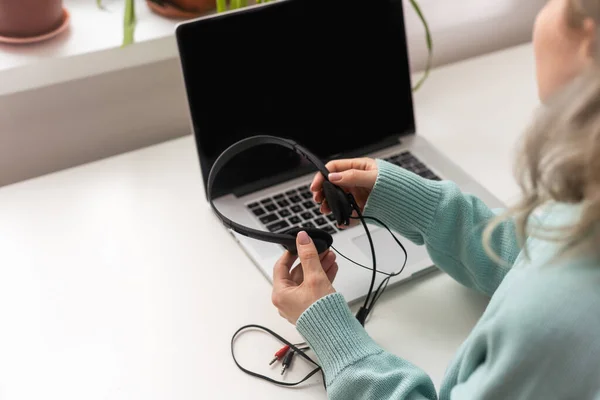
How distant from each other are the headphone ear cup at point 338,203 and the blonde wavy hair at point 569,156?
0.77ft

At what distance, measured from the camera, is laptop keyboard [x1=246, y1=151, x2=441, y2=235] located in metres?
0.83

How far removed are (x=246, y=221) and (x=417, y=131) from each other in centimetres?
34

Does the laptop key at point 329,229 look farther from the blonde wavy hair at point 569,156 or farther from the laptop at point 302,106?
the blonde wavy hair at point 569,156

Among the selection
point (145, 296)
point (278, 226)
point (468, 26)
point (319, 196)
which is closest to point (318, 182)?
point (319, 196)

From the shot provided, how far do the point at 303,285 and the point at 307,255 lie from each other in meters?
0.03

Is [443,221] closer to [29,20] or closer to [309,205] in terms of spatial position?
[309,205]

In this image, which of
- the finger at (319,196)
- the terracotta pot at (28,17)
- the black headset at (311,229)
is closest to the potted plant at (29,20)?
the terracotta pot at (28,17)

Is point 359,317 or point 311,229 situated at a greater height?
point 311,229

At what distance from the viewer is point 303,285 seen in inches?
26.1

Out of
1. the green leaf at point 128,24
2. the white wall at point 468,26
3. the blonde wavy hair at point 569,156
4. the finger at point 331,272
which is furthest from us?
the white wall at point 468,26

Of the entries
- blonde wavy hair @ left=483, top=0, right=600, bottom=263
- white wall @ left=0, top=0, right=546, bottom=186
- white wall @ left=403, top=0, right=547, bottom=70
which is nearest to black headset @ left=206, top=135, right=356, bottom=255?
blonde wavy hair @ left=483, top=0, right=600, bottom=263

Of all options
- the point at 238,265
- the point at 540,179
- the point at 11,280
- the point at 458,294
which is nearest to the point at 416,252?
the point at 458,294

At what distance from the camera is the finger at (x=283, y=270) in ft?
2.24

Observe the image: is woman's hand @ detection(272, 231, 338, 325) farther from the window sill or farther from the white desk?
the window sill
